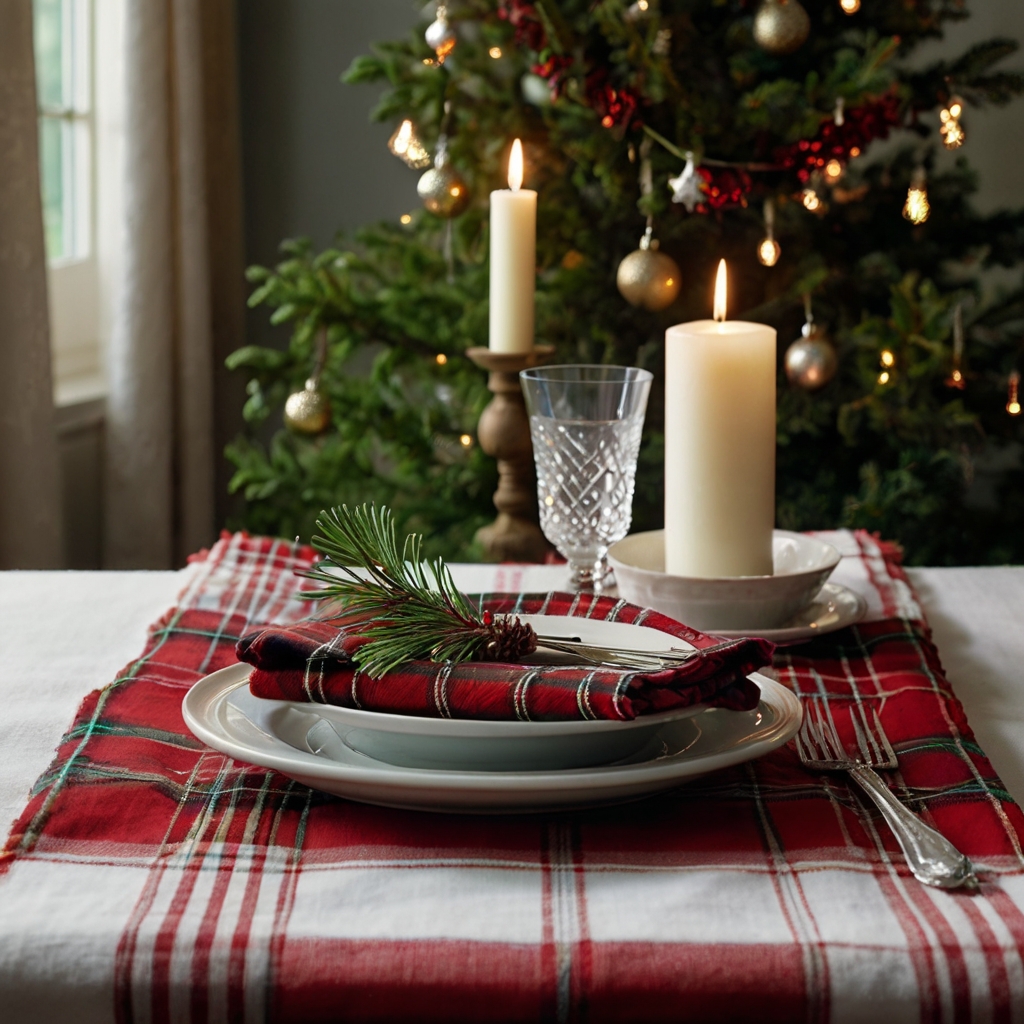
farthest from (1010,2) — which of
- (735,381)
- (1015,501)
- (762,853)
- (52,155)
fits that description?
(762,853)

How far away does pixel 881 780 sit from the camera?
0.54 m

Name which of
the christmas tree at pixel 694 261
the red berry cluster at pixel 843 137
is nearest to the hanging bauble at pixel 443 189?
the christmas tree at pixel 694 261

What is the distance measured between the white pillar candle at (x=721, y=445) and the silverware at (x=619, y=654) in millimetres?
175

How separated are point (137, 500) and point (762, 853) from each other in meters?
1.88

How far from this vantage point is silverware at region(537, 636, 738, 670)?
552 mm

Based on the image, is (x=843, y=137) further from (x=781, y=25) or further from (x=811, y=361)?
(x=811, y=361)

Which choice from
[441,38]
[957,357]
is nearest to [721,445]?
[441,38]

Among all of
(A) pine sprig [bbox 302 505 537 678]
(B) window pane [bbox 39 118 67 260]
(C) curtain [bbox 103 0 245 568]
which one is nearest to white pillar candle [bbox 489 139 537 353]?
(A) pine sprig [bbox 302 505 537 678]

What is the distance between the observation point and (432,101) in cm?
195

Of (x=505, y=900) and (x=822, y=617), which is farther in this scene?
(x=822, y=617)

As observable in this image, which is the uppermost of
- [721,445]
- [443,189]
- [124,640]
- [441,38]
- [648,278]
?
[441,38]

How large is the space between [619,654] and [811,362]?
127cm

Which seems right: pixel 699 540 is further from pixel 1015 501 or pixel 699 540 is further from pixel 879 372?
pixel 1015 501

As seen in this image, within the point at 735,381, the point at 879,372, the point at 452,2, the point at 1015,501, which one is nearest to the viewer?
the point at 735,381
